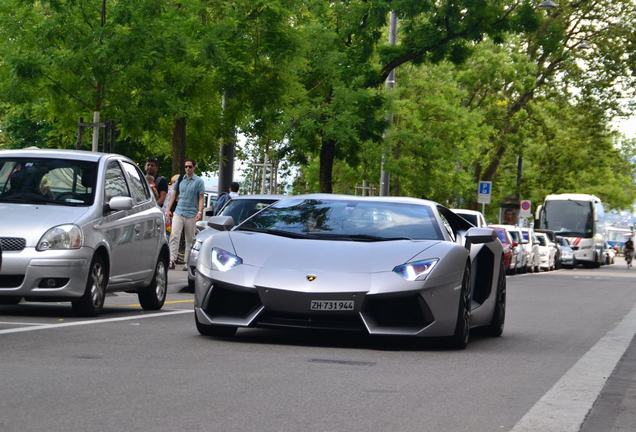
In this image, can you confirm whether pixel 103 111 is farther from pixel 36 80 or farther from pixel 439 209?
pixel 439 209

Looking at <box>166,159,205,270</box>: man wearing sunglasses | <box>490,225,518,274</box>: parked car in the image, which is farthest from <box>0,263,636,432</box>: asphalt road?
<box>490,225,518,274</box>: parked car

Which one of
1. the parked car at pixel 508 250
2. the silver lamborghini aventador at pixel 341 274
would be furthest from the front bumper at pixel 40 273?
the parked car at pixel 508 250

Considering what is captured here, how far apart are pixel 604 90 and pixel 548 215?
63.9 ft

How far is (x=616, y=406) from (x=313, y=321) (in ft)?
10.5

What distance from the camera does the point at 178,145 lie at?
31406 millimetres

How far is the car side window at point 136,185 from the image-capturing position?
16.4m

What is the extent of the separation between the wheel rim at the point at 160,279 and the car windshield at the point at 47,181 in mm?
1759

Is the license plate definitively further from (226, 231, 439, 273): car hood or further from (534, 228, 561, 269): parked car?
(534, 228, 561, 269): parked car

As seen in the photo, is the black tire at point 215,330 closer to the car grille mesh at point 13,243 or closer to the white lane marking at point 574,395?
the car grille mesh at point 13,243

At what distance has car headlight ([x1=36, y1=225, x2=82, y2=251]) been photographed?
14180mm

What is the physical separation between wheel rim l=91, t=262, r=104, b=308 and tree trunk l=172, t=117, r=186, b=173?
1612 cm

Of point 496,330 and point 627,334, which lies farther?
point 627,334

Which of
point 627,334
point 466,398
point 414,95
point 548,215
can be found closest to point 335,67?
point 414,95

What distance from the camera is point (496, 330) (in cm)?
1457
